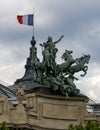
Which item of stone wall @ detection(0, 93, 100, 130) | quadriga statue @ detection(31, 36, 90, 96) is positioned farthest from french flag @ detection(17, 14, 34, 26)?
stone wall @ detection(0, 93, 100, 130)

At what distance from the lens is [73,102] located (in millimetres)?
87500

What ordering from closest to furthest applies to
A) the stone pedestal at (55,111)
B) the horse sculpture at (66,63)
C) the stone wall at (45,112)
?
the stone wall at (45,112) < the stone pedestal at (55,111) < the horse sculpture at (66,63)

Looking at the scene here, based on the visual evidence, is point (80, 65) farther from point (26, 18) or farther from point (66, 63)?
point (26, 18)

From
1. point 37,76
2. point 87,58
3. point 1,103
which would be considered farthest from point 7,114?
Answer: point 87,58

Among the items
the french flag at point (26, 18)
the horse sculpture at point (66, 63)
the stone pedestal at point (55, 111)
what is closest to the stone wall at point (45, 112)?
the stone pedestal at point (55, 111)

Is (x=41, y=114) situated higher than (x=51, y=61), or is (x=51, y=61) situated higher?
(x=51, y=61)

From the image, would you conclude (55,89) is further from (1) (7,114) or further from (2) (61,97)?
A: (1) (7,114)

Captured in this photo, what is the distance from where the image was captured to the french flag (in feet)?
292

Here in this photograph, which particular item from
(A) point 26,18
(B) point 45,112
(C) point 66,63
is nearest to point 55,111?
(B) point 45,112

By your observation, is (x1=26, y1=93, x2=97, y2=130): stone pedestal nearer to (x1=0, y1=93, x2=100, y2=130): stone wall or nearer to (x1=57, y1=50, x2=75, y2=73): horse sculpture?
(x1=0, y1=93, x2=100, y2=130): stone wall

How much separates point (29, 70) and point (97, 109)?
10110mm

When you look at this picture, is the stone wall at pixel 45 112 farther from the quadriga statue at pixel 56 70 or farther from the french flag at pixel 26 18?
the french flag at pixel 26 18

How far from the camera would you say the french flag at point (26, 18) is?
292 ft

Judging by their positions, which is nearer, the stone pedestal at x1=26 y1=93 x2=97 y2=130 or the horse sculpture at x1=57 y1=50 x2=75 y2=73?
the stone pedestal at x1=26 y1=93 x2=97 y2=130
